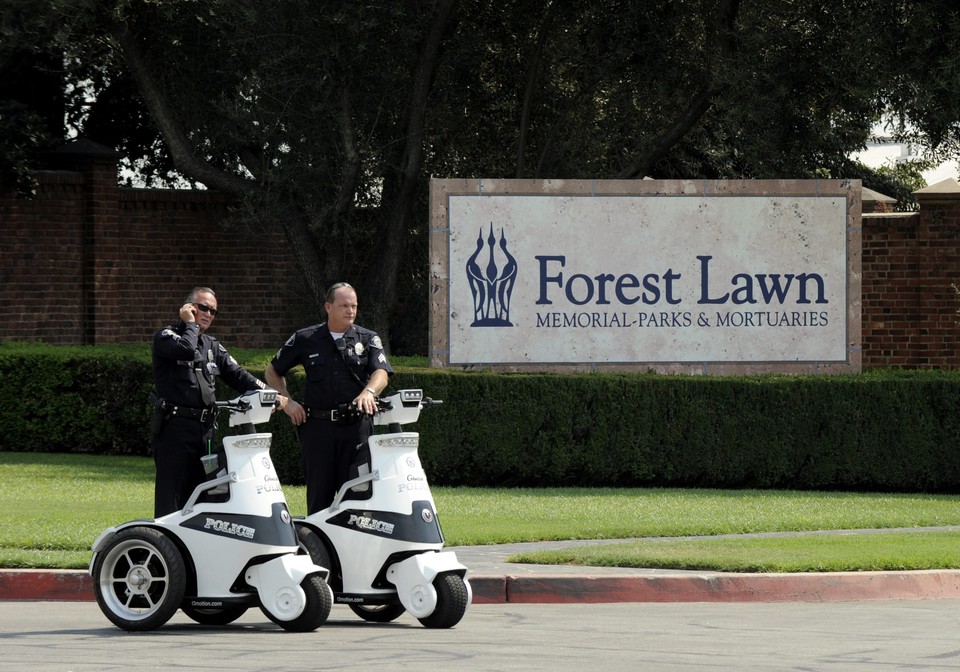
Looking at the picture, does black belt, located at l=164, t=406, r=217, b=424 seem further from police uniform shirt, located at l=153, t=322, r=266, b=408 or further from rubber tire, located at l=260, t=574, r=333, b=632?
A: rubber tire, located at l=260, t=574, r=333, b=632

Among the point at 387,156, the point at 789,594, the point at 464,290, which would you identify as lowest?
the point at 789,594

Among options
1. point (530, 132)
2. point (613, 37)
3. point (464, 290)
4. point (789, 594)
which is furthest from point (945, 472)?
point (530, 132)

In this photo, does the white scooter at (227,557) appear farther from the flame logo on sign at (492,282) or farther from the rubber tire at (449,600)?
the flame logo on sign at (492,282)

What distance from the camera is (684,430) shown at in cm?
1723

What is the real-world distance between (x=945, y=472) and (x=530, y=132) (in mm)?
10917

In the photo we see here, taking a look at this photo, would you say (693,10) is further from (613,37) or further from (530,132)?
(530,132)

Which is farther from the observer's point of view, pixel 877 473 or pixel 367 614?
pixel 877 473

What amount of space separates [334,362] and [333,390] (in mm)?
172

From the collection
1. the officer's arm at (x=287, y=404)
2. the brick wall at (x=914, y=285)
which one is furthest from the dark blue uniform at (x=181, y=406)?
the brick wall at (x=914, y=285)

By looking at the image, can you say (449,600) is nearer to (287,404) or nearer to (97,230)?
(287,404)

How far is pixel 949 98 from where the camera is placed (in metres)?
18.9

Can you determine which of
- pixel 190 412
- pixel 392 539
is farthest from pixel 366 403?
pixel 190 412

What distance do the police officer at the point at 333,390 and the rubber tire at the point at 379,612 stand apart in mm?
647

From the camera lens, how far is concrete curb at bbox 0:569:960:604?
10430mm
